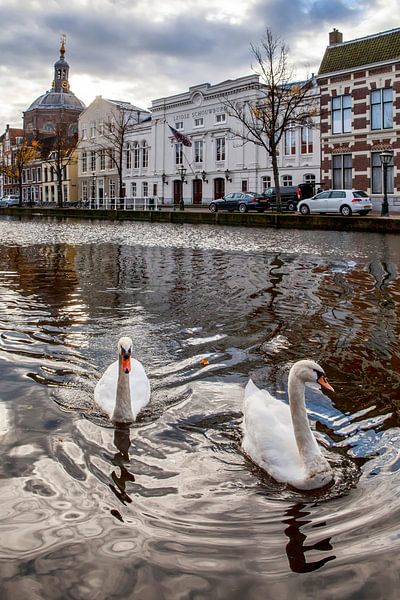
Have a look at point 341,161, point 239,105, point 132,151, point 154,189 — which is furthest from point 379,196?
point 132,151

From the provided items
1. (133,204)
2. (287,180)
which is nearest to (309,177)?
(287,180)

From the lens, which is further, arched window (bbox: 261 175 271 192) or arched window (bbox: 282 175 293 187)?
arched window (bbox: 261 175 271 192)

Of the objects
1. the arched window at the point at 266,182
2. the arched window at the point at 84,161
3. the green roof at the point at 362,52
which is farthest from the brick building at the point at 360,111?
the arched window at the point at 84,161

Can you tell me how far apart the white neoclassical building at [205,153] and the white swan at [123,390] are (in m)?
37.9

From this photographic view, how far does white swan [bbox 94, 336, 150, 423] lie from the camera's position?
432 cm

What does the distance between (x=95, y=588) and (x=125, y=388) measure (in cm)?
192

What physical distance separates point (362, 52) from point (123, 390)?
35.5 m

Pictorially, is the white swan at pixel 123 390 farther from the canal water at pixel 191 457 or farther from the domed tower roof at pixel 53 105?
the domed tower roof at pixel 53 105

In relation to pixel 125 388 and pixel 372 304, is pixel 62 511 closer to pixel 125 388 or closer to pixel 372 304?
pixel 125 388

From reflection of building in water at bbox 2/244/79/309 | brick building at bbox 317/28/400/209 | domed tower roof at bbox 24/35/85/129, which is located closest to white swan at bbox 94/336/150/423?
reflection of building in water at bbox 2/244/79/309

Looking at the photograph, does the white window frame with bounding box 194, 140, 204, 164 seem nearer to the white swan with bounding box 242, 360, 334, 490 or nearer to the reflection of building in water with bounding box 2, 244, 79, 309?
the reflection of building in water with bounding box 2, 244, 79, 309

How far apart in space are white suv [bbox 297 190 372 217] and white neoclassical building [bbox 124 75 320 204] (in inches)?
424

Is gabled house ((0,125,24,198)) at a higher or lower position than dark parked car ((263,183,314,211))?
higher

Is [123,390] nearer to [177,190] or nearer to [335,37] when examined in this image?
[335,37]
